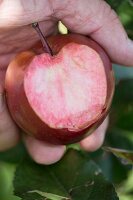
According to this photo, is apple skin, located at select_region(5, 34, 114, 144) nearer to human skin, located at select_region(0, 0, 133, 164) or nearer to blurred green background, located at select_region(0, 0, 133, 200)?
human skin, located at select_region(0, 0, 133, 164)

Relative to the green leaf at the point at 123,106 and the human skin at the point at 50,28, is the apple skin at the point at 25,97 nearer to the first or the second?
the human skin at the point at 50,28

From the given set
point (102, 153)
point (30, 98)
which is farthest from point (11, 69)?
point (102, 153)

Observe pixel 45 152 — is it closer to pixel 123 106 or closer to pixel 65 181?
pixel 65 181

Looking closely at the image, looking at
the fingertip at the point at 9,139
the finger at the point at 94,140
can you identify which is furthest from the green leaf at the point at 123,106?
the fingertip at the point at 9,139

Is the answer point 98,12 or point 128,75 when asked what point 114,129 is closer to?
point 128,75

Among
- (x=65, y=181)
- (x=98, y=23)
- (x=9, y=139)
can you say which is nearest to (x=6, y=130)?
(x=9, y=139)

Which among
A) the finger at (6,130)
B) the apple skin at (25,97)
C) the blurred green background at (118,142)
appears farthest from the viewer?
the blurred green background at (118,142)
